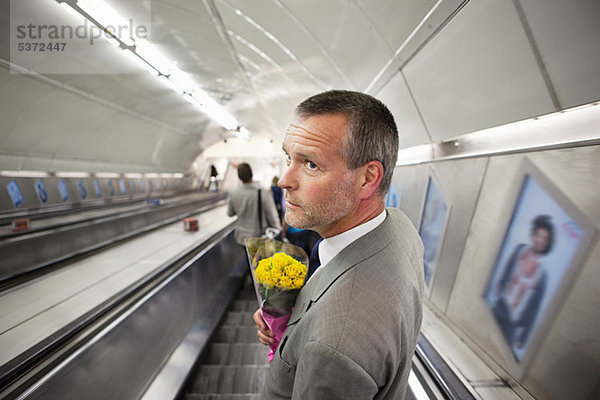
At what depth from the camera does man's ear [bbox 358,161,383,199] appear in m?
1.15

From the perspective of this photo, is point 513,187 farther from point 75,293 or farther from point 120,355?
point 75,293

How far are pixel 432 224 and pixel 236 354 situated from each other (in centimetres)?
302

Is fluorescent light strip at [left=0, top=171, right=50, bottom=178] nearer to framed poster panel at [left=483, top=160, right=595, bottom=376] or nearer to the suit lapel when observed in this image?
the suit lapel

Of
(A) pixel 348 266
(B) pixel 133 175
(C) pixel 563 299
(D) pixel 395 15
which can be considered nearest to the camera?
(A) pixel 348 266

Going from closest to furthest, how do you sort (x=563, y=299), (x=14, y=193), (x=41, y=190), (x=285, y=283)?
(x=285, y=283), (x=563, y=299), (x=14, y=193), (x=41, y=190)

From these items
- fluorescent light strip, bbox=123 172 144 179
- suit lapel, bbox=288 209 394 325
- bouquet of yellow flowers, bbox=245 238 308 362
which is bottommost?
fluorescent light strip, bbox=123 172 144 179

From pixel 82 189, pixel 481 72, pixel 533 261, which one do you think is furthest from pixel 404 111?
pixel 82 189

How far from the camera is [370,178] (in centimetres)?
117

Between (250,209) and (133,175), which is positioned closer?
(250,209)

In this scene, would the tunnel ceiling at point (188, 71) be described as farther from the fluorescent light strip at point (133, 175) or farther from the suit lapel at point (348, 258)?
the suit lapel at point (348, 258)

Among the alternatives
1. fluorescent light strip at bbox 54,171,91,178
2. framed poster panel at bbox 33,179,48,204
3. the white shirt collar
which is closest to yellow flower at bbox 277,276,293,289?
the white shirt collar

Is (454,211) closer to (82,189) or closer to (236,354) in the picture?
(236,354)

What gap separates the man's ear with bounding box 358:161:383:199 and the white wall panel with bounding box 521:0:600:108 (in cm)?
120

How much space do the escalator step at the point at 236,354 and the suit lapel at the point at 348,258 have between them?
2570mm
